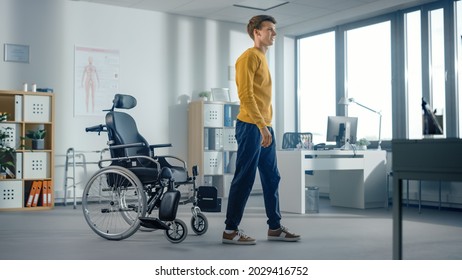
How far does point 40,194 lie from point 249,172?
10.7 feet

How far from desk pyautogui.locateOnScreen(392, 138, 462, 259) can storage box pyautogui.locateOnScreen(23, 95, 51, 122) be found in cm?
438

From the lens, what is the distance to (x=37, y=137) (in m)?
5.60

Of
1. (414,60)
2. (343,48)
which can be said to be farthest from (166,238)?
(343,48)

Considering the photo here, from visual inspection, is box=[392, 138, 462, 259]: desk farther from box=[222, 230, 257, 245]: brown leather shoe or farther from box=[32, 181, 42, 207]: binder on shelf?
box=[32, 181, 42, 207]: binder on shelf

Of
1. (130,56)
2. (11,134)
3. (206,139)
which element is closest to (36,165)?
(11,134)

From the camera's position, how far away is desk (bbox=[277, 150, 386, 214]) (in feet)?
16.4

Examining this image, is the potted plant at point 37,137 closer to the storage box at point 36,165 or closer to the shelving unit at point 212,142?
the storage box at point 36,165

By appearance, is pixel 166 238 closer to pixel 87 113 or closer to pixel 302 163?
pixel 302 163

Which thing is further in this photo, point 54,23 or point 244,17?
point 244,17

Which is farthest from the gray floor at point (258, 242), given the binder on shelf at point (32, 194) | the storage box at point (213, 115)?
the storage box at point (213, 115)

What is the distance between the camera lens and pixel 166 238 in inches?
138

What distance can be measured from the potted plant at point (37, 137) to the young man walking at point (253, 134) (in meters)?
3.06

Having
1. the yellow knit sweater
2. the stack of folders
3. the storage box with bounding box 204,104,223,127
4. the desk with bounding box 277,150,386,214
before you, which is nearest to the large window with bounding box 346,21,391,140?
the desk with bounding box 277,150,386,214

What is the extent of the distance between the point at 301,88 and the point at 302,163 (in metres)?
3.18
